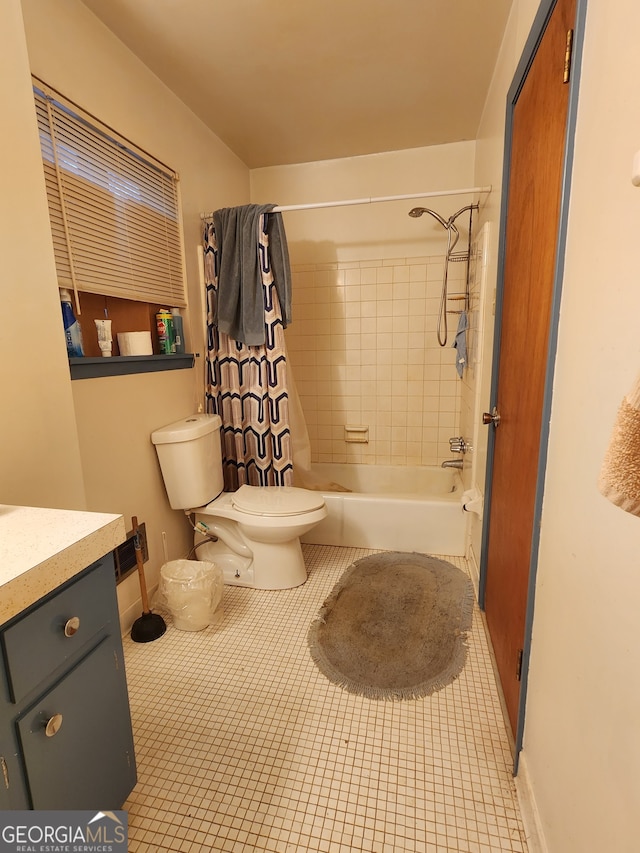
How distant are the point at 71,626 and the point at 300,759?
31.7 inches

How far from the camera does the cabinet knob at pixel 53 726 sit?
78 cm

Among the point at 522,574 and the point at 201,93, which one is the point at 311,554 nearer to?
the point at 522,574

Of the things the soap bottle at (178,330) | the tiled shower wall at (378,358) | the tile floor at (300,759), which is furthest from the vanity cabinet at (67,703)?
the tiled shower wall at (378,358)

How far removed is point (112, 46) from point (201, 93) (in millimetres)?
464

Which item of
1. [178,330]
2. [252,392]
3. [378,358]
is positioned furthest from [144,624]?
[378,358]

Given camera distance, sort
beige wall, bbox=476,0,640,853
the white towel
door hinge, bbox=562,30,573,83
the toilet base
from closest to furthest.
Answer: the white towel, beige wall, bbox=476,0,640,853, door hinge, bbox=562,30,573,83, the toilet base

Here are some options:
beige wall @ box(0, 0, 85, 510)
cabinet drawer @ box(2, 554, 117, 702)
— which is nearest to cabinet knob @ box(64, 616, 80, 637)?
cabinet drawer @ box(2, 554, 117, 702)

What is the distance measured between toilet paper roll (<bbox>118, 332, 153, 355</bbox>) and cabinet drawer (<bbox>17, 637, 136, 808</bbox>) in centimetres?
113

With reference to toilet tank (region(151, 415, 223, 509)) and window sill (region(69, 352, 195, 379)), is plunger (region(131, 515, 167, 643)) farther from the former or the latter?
window sill (region(69, 352, 195, 379))

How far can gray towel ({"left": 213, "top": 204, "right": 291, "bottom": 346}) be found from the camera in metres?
2.07

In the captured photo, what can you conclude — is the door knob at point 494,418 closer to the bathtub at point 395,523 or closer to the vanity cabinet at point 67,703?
the bathtub at point 395,523

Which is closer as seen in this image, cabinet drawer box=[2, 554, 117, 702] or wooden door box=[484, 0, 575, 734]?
cabinet drawer box=[2, 554, 117, 702]

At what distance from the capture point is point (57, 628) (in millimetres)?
794

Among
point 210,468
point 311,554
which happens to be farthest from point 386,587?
point 210,468
